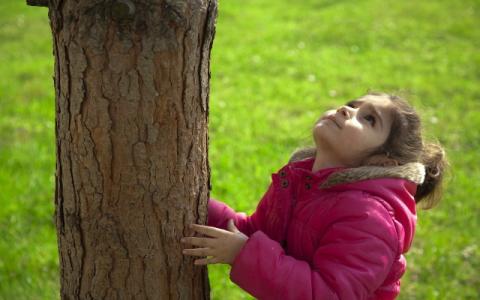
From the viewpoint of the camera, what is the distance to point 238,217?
221 cm

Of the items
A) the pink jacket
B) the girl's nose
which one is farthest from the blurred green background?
the pink jacket

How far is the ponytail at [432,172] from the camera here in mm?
2131

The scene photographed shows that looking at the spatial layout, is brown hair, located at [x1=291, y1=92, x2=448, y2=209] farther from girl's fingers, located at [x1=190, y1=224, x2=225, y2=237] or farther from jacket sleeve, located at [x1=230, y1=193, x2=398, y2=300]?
girl's fingers, located at [x1=190, y1=224, x2=225, y2=237]

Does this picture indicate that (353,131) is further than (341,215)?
Yes

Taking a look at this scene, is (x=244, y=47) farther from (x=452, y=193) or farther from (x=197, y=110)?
(x=197, y=110)

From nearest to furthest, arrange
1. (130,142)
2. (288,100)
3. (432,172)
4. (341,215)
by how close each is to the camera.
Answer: (130,142) → (341,215) → (432,172) → (288,100)

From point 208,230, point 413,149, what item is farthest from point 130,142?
point 413,149

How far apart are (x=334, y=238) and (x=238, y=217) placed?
55 centimetres

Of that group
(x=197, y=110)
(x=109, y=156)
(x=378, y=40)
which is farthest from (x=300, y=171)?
(x=378, y=40)

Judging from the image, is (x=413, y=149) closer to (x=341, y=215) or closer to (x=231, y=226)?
(x=341, y=215)

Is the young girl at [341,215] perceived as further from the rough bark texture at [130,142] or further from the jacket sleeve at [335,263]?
the rough bark texture at [130,142]

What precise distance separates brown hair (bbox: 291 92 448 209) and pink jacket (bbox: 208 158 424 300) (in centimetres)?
8

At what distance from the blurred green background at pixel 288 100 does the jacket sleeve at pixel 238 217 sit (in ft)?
2.37

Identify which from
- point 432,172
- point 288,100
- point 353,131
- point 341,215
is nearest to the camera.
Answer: point 341,215
